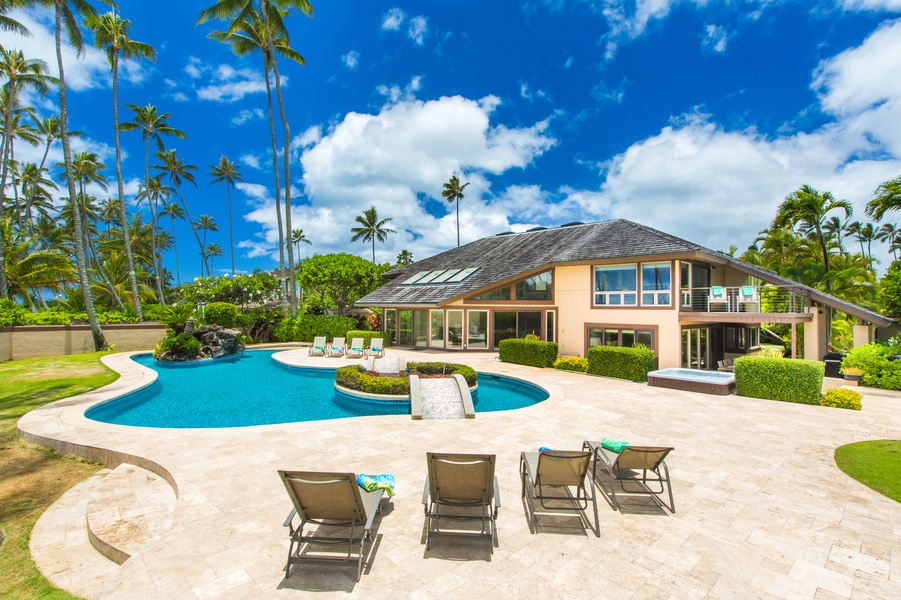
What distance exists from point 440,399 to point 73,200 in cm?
2443

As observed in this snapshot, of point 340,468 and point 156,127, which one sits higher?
point 156,127

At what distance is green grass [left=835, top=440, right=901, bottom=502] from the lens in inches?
258

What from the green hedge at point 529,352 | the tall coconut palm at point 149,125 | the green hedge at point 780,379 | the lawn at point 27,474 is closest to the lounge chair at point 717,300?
the green hedge at point 780,379

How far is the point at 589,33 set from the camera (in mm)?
22719

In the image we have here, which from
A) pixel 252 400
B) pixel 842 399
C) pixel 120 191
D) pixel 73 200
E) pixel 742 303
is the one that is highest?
pixel 120 191

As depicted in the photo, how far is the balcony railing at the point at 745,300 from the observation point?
16328mm

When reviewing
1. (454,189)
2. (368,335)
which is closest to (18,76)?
(368,335)

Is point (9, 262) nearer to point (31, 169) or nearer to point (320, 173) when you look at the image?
point (320, 173)

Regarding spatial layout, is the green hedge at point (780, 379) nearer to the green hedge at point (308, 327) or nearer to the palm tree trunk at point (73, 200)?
the green hedge at point (308, 327)

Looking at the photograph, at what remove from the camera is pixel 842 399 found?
11.5 metres

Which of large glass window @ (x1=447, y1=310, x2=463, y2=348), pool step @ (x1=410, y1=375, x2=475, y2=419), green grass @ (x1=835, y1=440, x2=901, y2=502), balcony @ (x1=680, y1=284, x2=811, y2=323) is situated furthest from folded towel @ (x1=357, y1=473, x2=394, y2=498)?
large glass window @ (x1=447, y1=310, x2=463, y2=348)

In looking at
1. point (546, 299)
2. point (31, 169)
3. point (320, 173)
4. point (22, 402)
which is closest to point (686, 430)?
point (546, 299)

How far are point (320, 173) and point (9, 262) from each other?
A: 19.3 m

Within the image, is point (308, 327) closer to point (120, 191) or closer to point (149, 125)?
point (120, 191)
